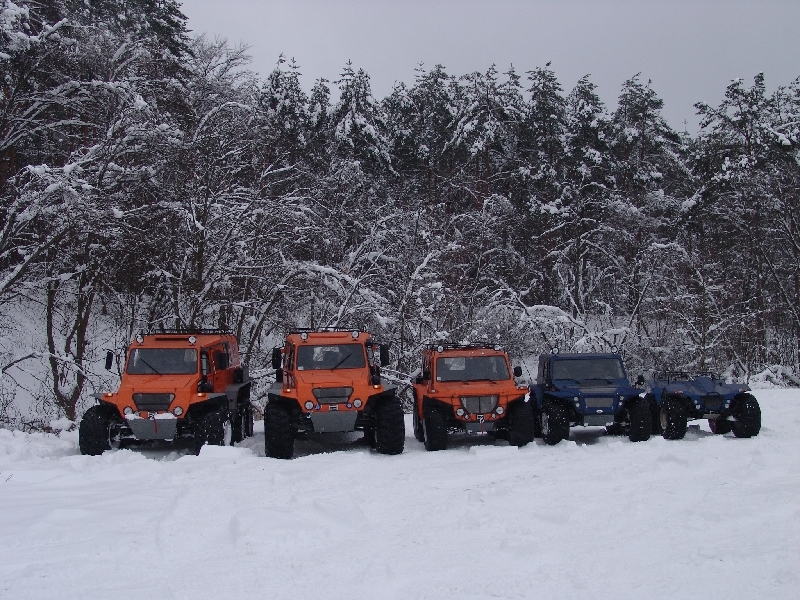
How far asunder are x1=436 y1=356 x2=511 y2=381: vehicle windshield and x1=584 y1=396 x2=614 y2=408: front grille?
144 cm

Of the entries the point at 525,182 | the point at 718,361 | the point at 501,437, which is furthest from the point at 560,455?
the point at 525,182

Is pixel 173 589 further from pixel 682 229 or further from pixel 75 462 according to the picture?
pixel 682 229

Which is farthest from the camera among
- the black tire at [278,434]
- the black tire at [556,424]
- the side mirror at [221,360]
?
the side mirror at [221,360]

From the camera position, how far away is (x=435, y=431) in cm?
1190

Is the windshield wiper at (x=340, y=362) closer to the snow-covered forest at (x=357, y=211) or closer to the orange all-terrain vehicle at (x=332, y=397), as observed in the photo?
the orange all-terrain vehicle at (x=332, y=397)

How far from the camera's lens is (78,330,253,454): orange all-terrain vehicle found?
37.5ft

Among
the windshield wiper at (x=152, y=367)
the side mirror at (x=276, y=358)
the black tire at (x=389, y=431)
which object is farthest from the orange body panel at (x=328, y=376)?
the windshield wiper at (x=152, y=367)

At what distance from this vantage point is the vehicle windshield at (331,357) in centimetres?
1251

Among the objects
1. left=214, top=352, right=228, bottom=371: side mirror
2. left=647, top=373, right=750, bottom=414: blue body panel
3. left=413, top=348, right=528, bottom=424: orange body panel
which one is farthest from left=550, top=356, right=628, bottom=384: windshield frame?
left=214, top=352, right=228, bottom=371: side mirror

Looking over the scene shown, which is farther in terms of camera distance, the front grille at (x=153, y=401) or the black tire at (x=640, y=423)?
the black tire at (x=640, y=423)

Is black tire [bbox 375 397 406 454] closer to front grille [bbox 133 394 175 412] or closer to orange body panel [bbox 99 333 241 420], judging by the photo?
orange body panel [bbox 99 333 241 420]

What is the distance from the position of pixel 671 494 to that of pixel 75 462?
765 centimetres

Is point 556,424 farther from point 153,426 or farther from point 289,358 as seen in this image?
point 153,426

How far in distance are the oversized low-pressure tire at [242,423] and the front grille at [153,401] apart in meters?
1.94
